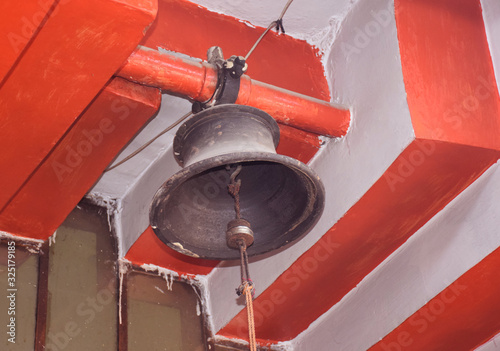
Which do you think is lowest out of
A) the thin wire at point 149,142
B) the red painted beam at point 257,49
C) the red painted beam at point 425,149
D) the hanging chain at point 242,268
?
the hanging chain at point 242,268

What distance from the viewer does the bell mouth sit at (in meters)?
2.15

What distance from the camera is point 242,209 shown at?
2.34m

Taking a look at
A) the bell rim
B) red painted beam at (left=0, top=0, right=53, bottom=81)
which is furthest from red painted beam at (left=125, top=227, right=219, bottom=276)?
red painted beam at (left=0, top=0, right=53, bottom=81)

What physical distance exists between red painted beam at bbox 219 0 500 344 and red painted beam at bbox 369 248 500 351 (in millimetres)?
315

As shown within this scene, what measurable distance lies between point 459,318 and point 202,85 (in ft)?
4.89

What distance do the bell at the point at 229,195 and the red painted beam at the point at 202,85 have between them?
322mm

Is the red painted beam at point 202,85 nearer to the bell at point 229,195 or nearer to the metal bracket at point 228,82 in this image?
the metal bracket at point 228,82

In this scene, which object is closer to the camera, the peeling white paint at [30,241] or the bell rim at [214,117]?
the bell rim at [214,117]

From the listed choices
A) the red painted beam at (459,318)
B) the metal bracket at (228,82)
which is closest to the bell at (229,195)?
the metal bracket at (228,82)

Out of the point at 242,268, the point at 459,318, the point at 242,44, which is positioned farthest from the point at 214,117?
the point at 459,318

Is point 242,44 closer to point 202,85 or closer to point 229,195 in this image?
point 202,85

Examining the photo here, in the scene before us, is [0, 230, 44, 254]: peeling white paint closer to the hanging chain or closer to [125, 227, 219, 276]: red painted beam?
[125, 227, 219, 276]: red painted beam

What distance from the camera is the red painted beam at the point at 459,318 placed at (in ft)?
9.09

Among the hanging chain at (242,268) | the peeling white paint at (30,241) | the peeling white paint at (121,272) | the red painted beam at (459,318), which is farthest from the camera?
the peeling white paint at (121,272)
